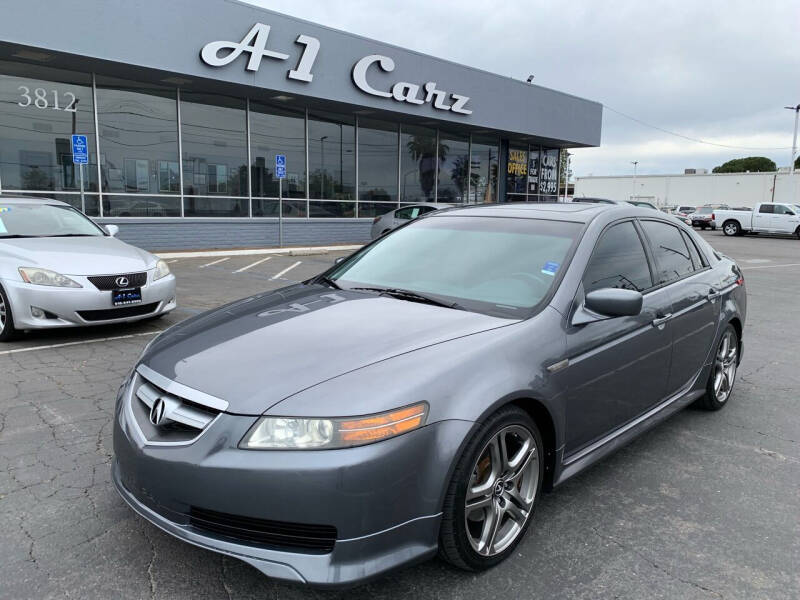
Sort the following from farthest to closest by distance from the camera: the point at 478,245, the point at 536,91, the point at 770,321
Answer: the point at 536,91
the point at 770,321
the point at 478,245

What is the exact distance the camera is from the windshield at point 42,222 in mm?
6574

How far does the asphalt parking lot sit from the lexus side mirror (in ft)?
3.30

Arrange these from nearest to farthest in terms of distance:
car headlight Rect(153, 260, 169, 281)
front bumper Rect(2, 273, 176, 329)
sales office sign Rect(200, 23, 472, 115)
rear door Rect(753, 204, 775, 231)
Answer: front bumper Rect(2, 273, 176, 329) < car headlight Rect(153, 260, 169, 281) < sales office sign Rect(200, 23, 472, 115) < rear door Rect(753, 204, 775, 231)

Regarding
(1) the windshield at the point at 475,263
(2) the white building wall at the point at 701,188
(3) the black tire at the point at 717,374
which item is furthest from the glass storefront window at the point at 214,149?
(2) the white building wall at the point at 701,188

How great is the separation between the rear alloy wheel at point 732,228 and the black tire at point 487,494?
1338 inches

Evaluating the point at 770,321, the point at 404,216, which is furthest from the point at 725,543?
the point at 404,216

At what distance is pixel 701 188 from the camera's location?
6481 cm

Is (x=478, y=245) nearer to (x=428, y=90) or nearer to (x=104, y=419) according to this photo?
(x=104, y=419)

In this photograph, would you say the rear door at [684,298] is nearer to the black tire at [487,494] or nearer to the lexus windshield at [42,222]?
the black tire at [487,494]

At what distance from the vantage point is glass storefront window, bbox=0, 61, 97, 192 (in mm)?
13523

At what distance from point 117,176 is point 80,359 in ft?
36.1

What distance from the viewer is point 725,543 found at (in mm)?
2734

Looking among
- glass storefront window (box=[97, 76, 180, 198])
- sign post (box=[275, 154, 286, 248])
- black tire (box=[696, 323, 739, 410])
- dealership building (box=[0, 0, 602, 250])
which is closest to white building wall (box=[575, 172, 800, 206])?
dealership building (box=[0, 0, 602, 250])

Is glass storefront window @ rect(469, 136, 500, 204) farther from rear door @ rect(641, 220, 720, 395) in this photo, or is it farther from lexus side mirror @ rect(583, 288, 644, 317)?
lexus side mirror @ rect(583, 288, 644, 317)
